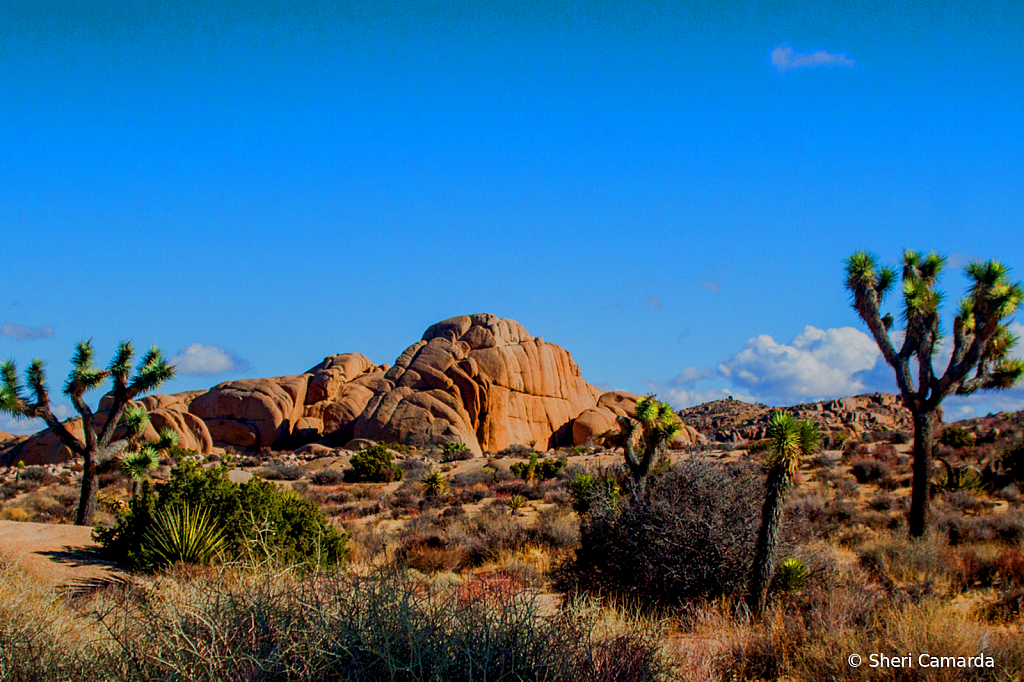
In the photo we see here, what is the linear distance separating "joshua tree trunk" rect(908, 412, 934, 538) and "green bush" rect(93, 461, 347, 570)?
12542 mm

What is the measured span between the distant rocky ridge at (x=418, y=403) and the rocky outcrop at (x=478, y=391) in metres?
0.08

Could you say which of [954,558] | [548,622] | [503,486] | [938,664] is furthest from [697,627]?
[503,486]

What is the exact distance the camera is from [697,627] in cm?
813

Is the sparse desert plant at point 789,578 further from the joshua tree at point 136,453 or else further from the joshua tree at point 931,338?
the joshua tree at point 136,453

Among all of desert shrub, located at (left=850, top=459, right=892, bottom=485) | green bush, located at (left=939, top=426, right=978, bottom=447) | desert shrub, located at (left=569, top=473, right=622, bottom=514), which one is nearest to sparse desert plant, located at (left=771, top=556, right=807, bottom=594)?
desert shrub, located at (left=569, top=473, right=622, bottom=514)

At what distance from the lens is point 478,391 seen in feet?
161

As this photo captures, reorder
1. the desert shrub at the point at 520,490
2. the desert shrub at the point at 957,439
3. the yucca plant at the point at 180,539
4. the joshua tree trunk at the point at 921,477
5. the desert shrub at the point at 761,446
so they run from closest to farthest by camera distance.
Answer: the yucca plant at the point at 180,539 < the desert shrub at the point at 761,446 < the joshua tree trunk at the point at 921,477 < the desert shrub at the point at 520,490 < the desert shrub at the point at 957,439

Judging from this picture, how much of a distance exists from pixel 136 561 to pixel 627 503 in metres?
7.48

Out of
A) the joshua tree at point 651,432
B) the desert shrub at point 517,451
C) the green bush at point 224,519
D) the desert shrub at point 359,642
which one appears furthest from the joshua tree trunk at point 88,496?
the desert shrub at point 517,451

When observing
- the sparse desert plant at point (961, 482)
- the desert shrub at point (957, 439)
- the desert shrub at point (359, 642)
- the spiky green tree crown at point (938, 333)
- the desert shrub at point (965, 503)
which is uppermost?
the spiky green tree crown at point (938, 333)

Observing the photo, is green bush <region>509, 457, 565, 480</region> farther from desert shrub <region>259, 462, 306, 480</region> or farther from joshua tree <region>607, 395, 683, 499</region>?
joshua tree <region>607, 395, 683, 499</region>

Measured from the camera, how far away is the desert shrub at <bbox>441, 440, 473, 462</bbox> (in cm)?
3969

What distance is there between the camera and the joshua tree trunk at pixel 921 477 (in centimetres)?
1491

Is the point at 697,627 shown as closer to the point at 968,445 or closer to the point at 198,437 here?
the point at 968,445
